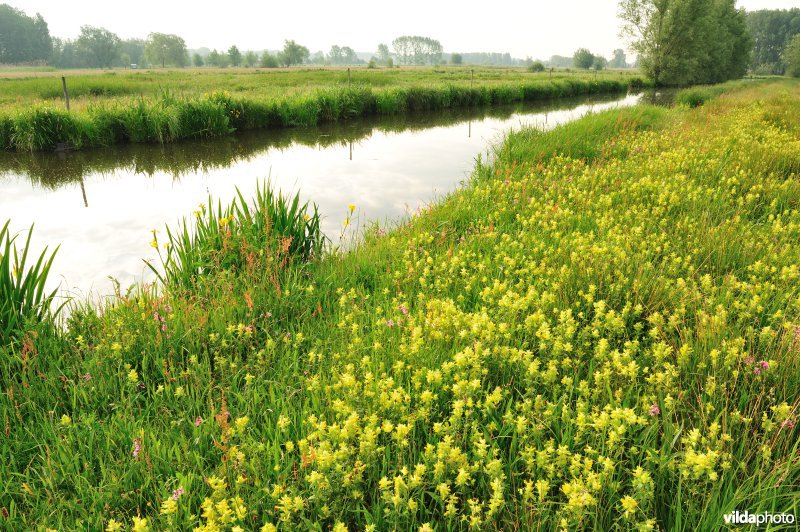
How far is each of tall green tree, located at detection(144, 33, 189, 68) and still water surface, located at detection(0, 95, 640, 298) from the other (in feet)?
511

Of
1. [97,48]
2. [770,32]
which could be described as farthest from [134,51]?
[770,32]

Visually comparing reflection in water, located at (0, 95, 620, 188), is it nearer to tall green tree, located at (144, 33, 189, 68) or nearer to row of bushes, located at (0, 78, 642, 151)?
row of bushes, located at (0, 78, 642, 151)

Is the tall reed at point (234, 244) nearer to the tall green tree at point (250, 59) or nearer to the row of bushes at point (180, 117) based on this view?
the row of bushes at point (180, 117)

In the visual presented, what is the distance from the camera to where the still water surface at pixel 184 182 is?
7.86 m

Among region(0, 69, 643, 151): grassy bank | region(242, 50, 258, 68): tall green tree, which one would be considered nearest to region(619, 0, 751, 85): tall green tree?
region(0, 69, 643, 151): grassy bank

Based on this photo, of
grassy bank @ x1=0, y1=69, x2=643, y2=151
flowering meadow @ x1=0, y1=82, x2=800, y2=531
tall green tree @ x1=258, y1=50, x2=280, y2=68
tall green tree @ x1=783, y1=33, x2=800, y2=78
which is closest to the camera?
flowering meadow @ x1=0, y1=82, x2=800, y2=531

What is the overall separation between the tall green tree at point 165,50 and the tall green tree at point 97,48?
10.3 meters

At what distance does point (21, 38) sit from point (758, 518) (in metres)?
186

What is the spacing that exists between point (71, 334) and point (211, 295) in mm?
1261

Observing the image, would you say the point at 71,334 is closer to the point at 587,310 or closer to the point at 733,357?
the point at 587,310

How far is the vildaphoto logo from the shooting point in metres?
2.13

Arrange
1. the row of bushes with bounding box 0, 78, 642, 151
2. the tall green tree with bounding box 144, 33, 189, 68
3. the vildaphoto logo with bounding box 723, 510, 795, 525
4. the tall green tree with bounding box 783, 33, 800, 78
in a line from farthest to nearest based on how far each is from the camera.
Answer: the tall green tree with bounding box 144, 33, 189, 68, the tall green tree with bounding box 783, 33, 800, 78, the row of bushes with bounding box 0, 78, 642, 151, the vildaphoto logo with bounding box 723, 510, 795, 525

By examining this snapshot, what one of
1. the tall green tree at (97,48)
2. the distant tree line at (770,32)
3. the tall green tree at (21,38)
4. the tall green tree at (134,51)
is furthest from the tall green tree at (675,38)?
the tall green tree at (134,51)

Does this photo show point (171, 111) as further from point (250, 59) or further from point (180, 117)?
point (250, 59)
